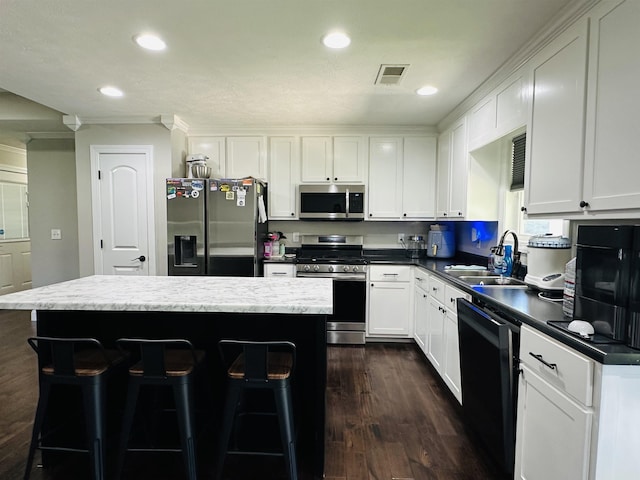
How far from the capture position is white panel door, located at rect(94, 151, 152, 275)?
371 centimetres

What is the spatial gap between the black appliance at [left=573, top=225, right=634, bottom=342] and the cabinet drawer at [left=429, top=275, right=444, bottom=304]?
4.25 feet

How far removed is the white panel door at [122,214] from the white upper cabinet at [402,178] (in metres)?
2.58

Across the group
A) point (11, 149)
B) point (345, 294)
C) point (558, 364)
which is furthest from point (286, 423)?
point (11, 149)

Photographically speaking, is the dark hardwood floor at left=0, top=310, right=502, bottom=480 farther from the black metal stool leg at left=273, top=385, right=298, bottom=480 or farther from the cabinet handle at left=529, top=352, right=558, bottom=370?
the cabinet handle at left=529, top=352, right=558, bottom=370

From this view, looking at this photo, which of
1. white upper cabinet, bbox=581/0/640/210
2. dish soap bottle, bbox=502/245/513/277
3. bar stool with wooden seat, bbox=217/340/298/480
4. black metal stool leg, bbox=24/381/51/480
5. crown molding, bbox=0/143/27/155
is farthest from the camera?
crown molding, bbox=0/143/27/155

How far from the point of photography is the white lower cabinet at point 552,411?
117 cm

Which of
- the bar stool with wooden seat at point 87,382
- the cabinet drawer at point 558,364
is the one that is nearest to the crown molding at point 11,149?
the bar stool with wooden seat at point 87,382

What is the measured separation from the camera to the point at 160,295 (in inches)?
67.3

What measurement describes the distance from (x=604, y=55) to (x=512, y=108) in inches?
31.3

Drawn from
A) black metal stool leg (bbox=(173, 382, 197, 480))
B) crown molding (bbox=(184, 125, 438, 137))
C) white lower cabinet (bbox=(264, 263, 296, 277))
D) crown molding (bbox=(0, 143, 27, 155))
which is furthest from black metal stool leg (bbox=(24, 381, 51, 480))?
crown molding (bbox=(0, 143, 27, 155))

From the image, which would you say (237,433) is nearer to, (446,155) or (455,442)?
(455,442)

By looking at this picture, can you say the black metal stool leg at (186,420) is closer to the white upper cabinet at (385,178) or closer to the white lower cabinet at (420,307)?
the white lower cabinet at (420,307)

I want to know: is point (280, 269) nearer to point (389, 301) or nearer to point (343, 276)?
point (343, 276)

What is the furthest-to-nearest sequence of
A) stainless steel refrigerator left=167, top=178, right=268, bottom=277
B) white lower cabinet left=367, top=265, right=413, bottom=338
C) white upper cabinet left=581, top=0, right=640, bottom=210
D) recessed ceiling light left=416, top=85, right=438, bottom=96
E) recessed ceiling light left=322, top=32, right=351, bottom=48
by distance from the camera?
white lower cabinet left=367, top=265, right=413, bottom=338 → stainless steel refrigerator left=167, top=178, right=268, bottom=277 → recessed ceiling light left=416, top=85, right=438, bottom=96 → recessed ceiling light left=322, top=32, right=351, bottom=48 → white upper cabinet left=581, top=0, right=640, bottom=210
